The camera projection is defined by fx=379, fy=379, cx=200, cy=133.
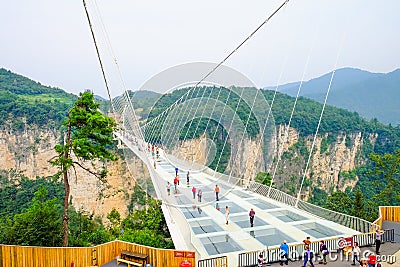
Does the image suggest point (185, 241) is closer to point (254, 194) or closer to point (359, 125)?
point (254, 194)

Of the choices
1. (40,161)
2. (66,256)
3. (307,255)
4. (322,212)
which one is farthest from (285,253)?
(40,161)

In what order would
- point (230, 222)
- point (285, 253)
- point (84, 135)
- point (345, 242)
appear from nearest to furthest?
1. point (285, 253)
2. point (345, 242)
3. point (230, 222)
4. point (84, 135)

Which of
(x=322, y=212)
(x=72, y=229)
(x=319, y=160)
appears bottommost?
(x=72, y=229)

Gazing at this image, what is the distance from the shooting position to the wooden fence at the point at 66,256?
30.6 ft

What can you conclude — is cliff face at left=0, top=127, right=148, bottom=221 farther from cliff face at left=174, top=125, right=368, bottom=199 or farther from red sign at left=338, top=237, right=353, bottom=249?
red sign at left=338, top=237, right=353, bottom=249

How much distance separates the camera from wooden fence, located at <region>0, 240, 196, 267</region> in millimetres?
9312

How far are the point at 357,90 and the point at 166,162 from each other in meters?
141

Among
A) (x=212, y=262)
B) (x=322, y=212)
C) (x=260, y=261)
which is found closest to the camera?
(x=212, y=262)

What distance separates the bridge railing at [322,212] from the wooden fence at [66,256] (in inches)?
235

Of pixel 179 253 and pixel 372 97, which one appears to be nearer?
pixel 179 253

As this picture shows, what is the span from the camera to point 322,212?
42.0 feet

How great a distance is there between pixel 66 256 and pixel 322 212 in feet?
26.9

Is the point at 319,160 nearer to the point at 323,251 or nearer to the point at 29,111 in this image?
the point at 29,111

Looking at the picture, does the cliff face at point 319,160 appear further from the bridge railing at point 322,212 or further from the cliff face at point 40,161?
the bridge railing at point 322,212
